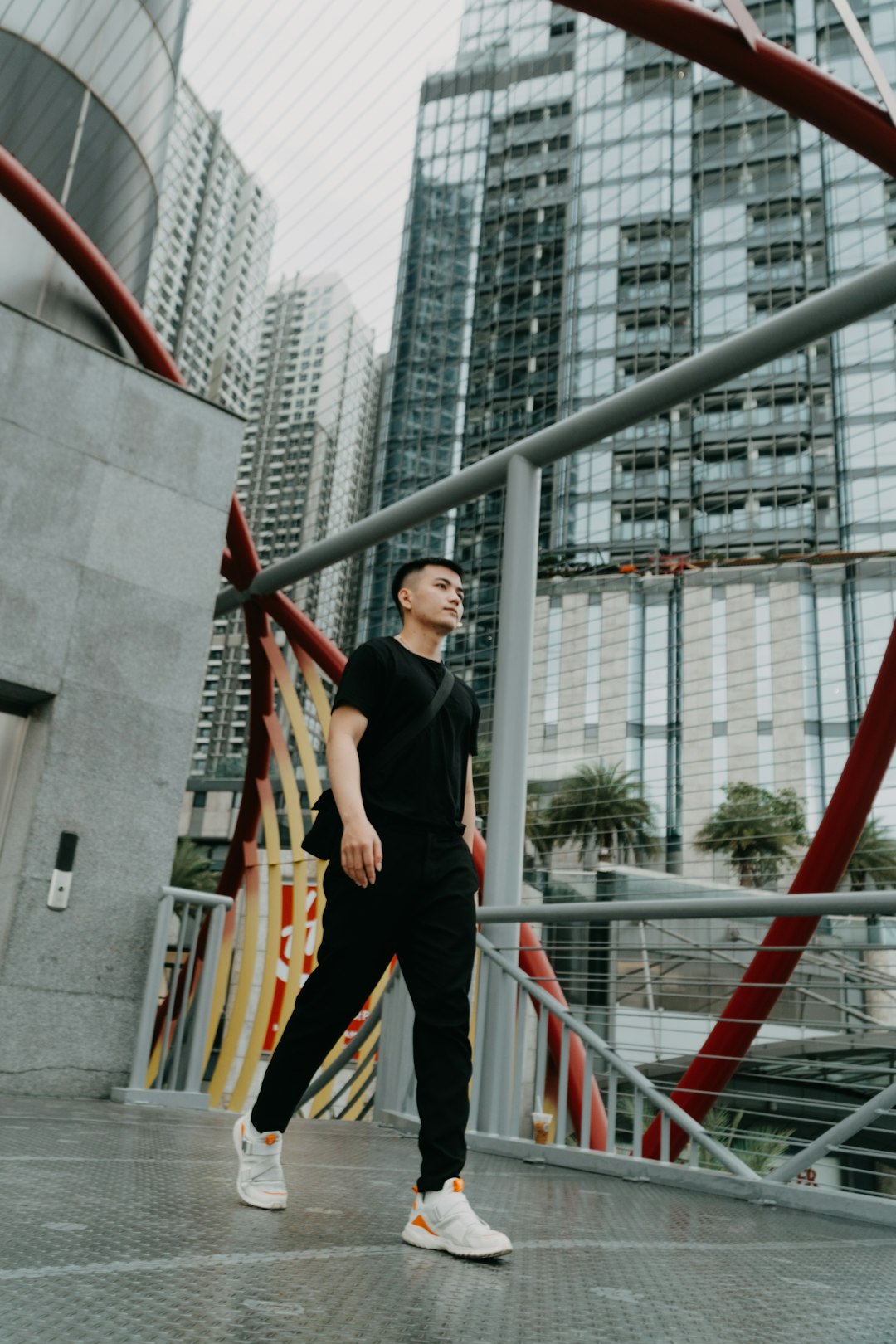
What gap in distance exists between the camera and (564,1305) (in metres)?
1.21

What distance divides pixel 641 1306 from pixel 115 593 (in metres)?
3.79

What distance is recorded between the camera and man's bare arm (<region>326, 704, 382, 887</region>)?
159 cm

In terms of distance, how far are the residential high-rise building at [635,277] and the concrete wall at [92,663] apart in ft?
38.9

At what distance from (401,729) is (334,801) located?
158 millimetres

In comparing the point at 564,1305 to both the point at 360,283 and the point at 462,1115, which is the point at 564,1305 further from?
the point at 360,283

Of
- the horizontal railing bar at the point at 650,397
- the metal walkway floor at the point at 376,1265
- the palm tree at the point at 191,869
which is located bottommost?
the metal walkway floor at the point at 376,1265

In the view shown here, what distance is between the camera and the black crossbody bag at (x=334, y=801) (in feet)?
5.70

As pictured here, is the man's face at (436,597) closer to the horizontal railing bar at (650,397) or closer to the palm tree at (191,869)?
the horizontal railing bar at (650,397)

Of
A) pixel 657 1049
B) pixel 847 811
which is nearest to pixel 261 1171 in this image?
pixel 657 1049

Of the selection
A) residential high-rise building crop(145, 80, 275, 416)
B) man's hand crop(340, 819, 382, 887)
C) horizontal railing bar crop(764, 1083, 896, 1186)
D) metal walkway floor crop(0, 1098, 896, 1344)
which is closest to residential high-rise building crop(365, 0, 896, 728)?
residential high-rise building crop(145, 80, 275, 416)

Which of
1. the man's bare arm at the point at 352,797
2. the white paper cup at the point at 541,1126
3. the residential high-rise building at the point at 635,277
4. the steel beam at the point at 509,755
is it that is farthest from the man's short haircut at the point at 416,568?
the residential high-rise building at the point at 635,277

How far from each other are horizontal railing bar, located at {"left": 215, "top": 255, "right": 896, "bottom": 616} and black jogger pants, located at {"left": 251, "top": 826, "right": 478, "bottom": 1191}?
243 centimetres

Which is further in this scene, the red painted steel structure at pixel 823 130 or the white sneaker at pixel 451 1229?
the red painted steel structure at pixel 823 130

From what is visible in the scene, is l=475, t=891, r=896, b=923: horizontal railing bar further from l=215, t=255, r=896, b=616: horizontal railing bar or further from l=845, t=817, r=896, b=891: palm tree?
l=845, t=817, r=896, b=891: palm tree
